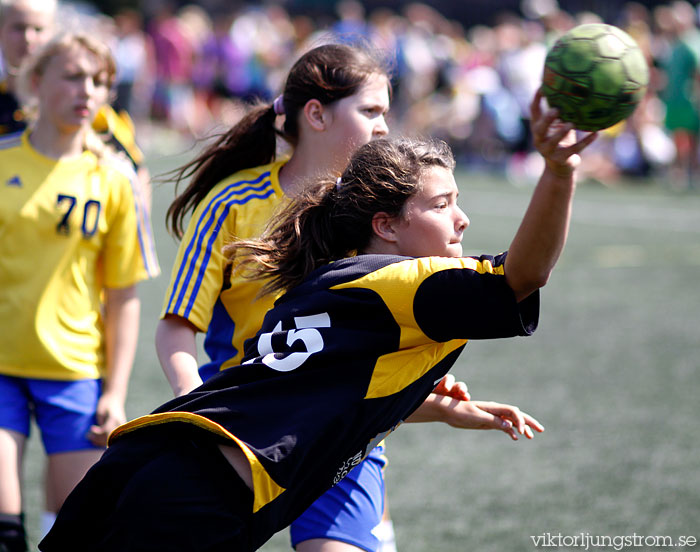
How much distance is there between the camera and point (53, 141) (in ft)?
12.1

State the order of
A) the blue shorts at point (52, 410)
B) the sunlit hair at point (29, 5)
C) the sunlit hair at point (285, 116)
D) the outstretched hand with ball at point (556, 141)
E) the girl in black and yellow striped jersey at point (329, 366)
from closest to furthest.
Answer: the outstretched hand with ball at point (556, 141), the girl in black and yellow striped jersey at point (329, 366), the sunlit hair at point (285, 116), the blue shorts at point (52, 410), the sunlit hair at point (29, 5)

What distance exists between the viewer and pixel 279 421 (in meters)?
2.31

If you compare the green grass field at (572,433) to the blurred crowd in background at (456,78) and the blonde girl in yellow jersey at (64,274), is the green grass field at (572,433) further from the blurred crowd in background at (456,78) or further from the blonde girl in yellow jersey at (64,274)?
the blurred crowd in background at (456,78)

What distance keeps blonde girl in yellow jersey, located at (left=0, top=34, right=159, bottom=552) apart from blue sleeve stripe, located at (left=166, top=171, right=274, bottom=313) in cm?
81

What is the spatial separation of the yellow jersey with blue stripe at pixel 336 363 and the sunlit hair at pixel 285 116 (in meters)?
0.81

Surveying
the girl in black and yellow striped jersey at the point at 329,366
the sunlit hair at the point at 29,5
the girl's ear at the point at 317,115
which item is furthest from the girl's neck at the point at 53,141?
the girl in black and yellow striped jersey at the point at 329,366

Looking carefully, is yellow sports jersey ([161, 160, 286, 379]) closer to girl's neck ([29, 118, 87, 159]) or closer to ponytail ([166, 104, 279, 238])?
ponytail ([166, 104, 279, 238])

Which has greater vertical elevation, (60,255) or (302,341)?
(302,341)

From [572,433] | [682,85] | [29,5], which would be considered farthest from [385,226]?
[682,85]

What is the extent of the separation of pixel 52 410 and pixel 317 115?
1.42 meters

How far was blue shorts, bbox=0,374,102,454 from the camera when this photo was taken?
347cm

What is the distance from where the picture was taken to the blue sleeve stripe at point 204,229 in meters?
2.89

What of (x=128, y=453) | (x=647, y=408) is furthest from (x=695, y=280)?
(x=128, y=453)

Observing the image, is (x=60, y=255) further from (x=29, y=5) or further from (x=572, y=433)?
(x=572, y=433)
